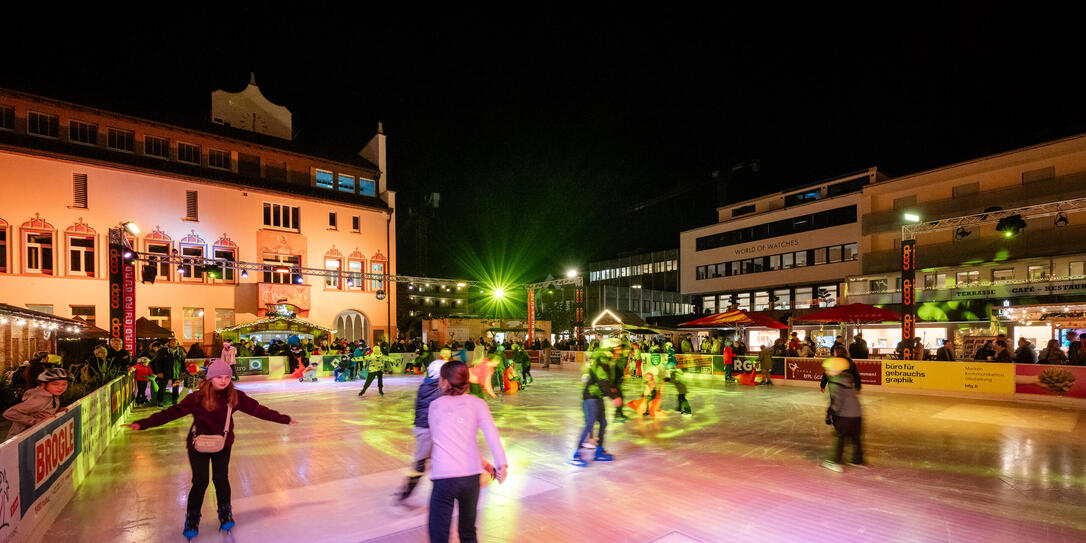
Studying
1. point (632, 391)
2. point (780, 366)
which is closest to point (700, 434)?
point (632, 391)

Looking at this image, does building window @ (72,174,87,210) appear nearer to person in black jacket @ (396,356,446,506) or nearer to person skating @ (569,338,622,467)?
person in black jacket @ (396,356,446,506)

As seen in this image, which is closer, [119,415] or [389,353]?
[119,415]

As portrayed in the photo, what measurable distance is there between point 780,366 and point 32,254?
3036 centimetres

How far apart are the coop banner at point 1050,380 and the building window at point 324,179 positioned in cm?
3198

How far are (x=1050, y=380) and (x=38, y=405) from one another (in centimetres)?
2036

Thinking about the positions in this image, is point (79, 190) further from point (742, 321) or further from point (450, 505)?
point (450, 505)

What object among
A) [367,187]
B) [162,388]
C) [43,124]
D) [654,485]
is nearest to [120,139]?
[43,124]

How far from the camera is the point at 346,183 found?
33.2 m

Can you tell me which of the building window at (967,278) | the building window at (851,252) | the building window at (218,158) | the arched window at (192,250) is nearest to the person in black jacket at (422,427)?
the arched window at (192,250)

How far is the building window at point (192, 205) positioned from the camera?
1053 inches

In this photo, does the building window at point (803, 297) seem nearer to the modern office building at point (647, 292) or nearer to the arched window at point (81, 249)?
the modern office building at point (647, 292)

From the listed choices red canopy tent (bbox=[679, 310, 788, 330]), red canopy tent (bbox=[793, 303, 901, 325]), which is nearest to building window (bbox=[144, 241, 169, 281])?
red canopy tent (bbox=[679, 310, 788, 330])

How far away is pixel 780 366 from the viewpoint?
63.7ft

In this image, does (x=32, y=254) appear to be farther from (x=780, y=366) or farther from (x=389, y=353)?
(x=780, y=366)
